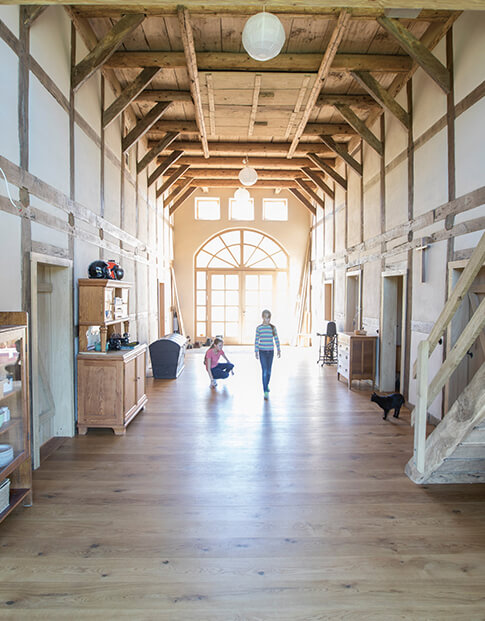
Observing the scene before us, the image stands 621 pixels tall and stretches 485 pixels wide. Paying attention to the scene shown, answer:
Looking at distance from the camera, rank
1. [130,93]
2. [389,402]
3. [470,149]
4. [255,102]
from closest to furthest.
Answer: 1. [470,149]
2. [389,402]
3. [130,93]
4. [255,102]

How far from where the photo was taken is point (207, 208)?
13.1 meters

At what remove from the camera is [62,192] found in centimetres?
433

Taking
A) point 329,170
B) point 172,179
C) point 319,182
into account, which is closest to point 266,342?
point 329,170

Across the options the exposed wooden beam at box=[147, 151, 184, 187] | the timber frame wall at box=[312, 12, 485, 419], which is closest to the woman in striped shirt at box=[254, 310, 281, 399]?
the timber frame wall at box=[312, 12, 485, 419]

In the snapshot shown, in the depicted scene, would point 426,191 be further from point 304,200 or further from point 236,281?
point 236,281

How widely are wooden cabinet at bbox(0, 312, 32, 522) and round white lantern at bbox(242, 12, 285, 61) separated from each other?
2942mm

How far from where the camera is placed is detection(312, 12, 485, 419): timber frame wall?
4.30 m

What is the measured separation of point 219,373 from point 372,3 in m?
5.72

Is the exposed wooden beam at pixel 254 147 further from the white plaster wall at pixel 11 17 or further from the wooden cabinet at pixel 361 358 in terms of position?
the white plaster wall at pixel 11 17

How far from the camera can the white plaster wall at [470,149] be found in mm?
4133

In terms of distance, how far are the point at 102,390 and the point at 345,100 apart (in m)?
6.17

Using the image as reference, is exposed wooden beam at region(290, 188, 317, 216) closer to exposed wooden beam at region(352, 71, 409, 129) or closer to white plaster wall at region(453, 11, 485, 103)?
exposed wooden beam at region(352, 71, 409, 129)

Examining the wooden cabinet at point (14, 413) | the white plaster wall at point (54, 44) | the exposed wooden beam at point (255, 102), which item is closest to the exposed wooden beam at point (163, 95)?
the exposed wooden beam at point (255, 102)

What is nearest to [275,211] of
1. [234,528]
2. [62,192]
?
[62,192]
